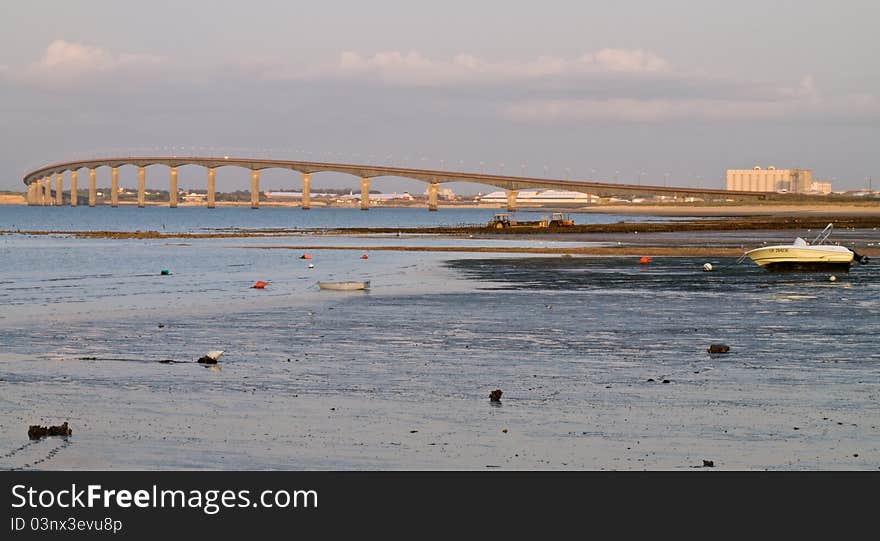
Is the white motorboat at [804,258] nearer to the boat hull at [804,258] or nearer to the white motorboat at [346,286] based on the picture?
the boat hull at [804,258]

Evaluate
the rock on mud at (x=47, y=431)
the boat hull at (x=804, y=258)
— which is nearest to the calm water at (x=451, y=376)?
the rock on mud at (x=47, y=431)

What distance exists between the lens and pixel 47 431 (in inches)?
598

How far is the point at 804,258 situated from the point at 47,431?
1370 inches

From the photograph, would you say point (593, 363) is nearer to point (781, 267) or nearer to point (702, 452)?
point (702, 452)

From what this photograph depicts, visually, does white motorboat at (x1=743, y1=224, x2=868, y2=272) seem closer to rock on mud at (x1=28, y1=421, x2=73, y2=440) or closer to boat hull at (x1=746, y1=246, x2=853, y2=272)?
boat hull at (x1=746, y1=246, x2=853, y2=272)

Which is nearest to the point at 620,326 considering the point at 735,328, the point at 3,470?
the point at 735,328

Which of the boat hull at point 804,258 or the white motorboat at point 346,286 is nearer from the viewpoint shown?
the white motorboat at point 346,286

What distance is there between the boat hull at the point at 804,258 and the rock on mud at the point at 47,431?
3441 centimetres

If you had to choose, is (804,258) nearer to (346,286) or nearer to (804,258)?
(804,258)

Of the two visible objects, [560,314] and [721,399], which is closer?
[721,399]

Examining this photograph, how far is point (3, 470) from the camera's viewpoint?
13.1 meters

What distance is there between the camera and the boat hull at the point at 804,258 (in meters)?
44.6

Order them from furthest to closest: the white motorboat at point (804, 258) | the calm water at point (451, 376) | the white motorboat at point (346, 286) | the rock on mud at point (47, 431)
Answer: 1. the white motorboat at point (804, 258)
2. the white motorboat at point (346, 286)
3. the rock on mud at point (47, 431)
4. the calm water at point (451, 376)
